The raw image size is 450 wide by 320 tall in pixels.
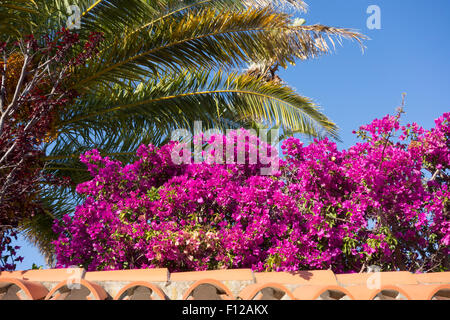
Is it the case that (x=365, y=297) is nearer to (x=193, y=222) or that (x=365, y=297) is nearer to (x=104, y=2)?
(x=193, y=222)

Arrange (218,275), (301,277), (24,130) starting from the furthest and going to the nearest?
1. (24,130)
2. (301,277)
3. (218,275)

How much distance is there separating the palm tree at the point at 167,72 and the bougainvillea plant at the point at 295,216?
9.40 ft

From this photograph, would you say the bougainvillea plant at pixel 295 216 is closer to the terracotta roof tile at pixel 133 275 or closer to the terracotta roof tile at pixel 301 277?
the terracotta roof tile at pixel 301 277

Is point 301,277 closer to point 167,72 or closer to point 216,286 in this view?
point 216,286

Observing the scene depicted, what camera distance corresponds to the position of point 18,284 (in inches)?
128

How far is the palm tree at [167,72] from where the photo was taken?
743 cm

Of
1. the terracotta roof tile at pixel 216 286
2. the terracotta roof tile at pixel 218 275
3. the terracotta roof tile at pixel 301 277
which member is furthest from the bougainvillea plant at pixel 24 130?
the terracotta roof tile at pixel 301 277

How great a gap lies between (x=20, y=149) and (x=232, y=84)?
4.59 m

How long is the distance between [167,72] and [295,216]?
464cm

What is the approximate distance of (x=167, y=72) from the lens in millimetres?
8508

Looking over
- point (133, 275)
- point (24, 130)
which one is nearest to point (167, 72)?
point (24, 130)

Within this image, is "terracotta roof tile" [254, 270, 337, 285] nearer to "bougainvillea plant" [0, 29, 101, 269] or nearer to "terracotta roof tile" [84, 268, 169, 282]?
"terracotta roof tile" [84, 268, 169, 282]
